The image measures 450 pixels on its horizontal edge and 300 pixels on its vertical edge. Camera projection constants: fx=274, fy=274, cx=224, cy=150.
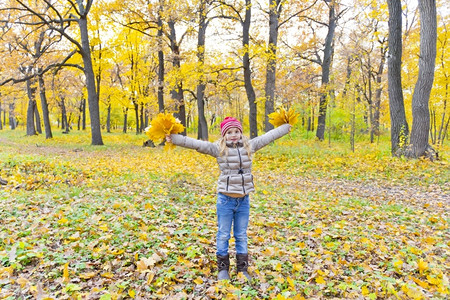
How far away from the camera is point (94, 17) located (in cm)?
2019

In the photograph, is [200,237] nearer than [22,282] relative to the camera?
No

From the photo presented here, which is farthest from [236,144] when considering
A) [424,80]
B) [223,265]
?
[424,80]

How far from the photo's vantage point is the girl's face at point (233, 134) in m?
3.33

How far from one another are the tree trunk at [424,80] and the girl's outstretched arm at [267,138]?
8.44 metres

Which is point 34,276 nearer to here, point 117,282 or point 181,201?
point 117,282

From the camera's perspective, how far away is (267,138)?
3.63 meters

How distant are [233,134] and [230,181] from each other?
0.57 m

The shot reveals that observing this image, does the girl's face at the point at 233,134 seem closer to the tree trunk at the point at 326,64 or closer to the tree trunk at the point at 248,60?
the tree trunk at the point at 248,60

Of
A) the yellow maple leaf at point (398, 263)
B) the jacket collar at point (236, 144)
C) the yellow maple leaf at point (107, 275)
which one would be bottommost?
the yellow maple leaf at point (398, 263)

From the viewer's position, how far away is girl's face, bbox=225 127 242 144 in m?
3.33

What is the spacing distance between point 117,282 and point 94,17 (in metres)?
22.1

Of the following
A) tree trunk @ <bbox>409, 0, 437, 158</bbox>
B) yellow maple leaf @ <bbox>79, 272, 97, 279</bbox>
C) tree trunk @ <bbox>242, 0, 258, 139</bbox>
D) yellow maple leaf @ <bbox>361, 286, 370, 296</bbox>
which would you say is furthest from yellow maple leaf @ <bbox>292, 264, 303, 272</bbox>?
tree trunk @ <bbox>242, 0, 258, 139</bbox>

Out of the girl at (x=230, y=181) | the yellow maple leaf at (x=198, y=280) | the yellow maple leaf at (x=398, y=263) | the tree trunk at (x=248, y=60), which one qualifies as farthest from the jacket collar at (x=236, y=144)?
the tree trunk at (x=248, y=60)

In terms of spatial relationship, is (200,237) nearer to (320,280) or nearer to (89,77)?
(320,280)
